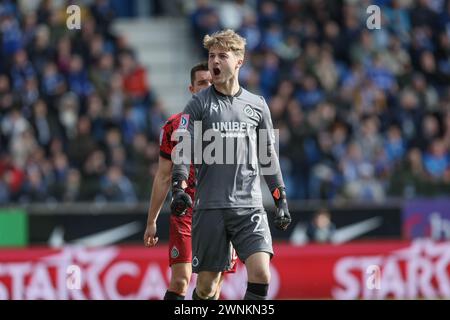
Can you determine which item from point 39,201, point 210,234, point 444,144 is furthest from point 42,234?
point 210,234

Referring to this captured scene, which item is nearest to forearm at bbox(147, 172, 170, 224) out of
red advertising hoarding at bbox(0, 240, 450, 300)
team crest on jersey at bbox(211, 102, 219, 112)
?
team crest on jersey at bbox(211, 102, 219, 112)

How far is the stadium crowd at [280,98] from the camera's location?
61.6ft

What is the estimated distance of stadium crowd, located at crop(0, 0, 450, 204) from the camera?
18.8 meters

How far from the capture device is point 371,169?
63.3 ft

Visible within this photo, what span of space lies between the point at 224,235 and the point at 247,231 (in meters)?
0.20

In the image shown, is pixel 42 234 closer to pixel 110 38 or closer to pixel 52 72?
pixel 52 72

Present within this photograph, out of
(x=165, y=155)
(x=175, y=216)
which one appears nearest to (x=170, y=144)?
(x=165, y=155)

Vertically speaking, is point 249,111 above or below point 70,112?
above

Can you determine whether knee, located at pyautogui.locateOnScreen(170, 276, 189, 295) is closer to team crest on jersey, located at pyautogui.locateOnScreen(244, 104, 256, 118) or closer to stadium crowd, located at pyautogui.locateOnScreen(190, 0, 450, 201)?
team crest on jersey, located at pyautogui.locateOnScreen(244, 104, 256, 118)

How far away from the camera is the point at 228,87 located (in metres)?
8.74

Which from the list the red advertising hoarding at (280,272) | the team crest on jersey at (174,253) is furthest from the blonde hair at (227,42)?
the red advertising hoarding at (280,272)

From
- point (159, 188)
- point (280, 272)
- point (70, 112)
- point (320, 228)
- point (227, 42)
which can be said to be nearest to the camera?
point (227, 42)

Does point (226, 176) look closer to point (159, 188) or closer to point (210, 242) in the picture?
point (210, 242)

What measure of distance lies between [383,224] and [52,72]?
6.24 m
